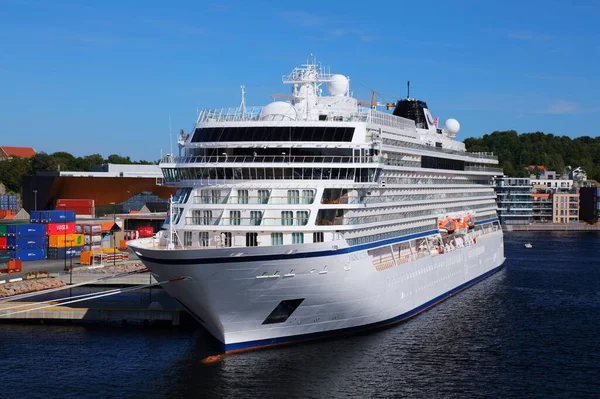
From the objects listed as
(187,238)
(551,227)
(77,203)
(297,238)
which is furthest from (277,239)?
(551,227)

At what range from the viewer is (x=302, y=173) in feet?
112

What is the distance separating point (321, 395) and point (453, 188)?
25.5 meters

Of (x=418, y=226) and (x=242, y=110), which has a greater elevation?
(x=242, y=110)

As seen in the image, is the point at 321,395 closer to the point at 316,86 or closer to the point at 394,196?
the point at 394,196

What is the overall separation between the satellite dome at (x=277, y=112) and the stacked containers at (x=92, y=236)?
38283 millimetres

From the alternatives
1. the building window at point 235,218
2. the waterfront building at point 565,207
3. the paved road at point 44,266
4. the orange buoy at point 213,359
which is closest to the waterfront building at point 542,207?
the waterfront building at point 565,207

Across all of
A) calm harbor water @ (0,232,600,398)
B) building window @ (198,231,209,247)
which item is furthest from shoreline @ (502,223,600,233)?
building window @ (198,231,209,247)

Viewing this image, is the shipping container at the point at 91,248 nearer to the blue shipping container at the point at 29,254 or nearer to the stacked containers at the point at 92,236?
the stacked containers at the point at 92,236

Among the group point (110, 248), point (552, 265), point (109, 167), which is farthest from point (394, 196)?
point (109, 167)

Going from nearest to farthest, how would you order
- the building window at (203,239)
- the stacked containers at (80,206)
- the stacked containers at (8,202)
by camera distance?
the building window at (203,239) < the stacked containers at (80,206) < the stacked containers at (8,202)

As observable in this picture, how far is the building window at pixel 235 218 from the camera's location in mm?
33156

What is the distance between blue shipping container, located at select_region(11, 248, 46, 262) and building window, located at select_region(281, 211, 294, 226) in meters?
38.8

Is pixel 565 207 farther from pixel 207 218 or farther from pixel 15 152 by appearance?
pixel 15 152

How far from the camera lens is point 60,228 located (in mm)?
67938
